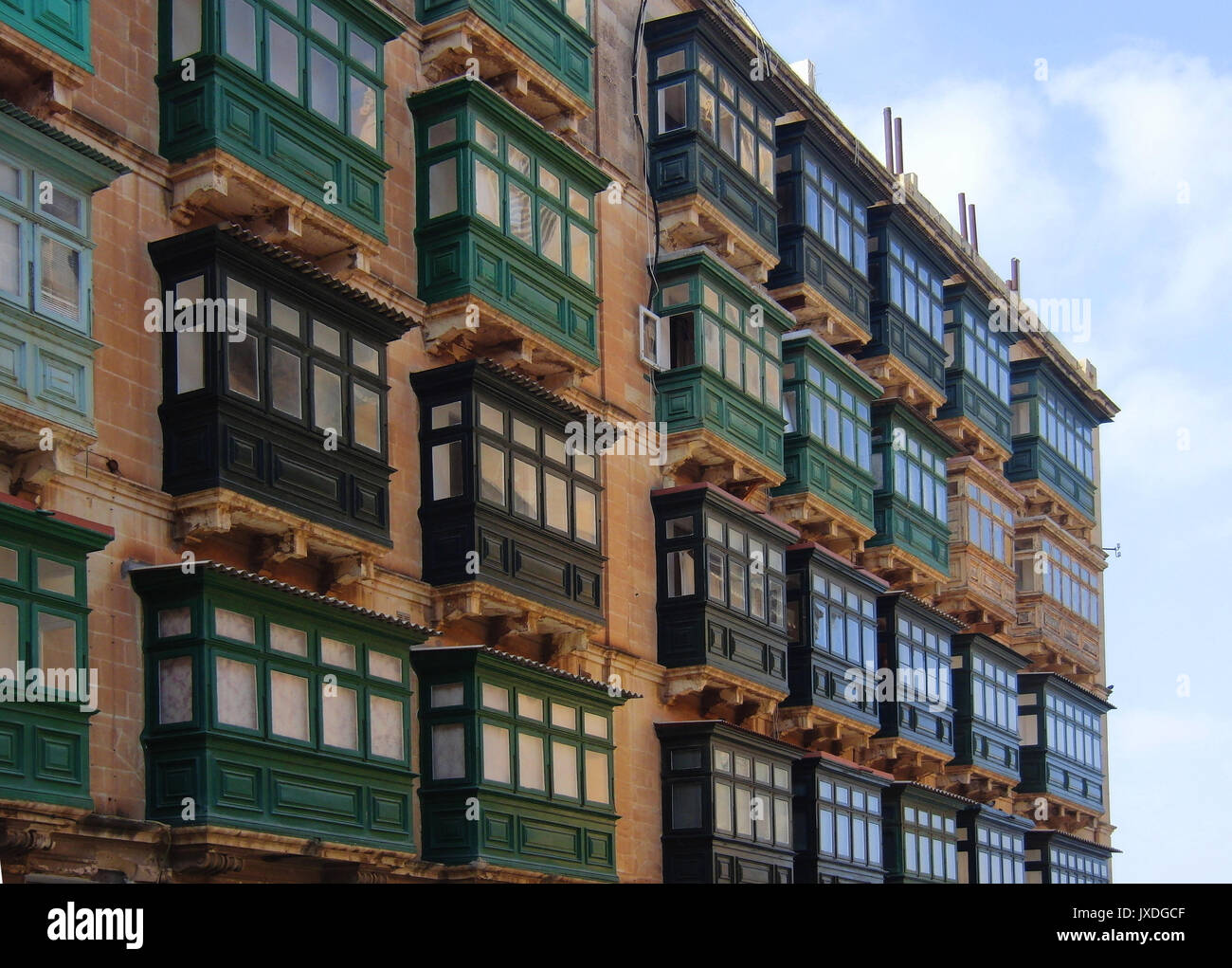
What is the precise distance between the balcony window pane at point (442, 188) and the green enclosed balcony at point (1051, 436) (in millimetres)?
29153

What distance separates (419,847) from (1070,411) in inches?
1457

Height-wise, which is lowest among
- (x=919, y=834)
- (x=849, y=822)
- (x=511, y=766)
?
(x=919, y=834)

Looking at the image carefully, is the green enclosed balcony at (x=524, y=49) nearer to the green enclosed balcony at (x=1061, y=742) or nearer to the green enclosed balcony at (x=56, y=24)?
the green enclosed balcony at (x=56, y=24)

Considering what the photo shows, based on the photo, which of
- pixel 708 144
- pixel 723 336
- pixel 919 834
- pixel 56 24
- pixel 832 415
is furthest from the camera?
pixel 919 834

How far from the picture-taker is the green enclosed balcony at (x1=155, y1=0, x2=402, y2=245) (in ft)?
89.0

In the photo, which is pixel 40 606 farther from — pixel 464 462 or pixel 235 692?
pixel 464 462

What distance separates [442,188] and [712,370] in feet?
26.5

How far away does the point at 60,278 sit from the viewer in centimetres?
2417

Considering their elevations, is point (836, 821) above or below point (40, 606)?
below

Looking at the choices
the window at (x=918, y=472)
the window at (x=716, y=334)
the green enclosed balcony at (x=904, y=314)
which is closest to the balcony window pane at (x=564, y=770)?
the window at (x=716, y=334)

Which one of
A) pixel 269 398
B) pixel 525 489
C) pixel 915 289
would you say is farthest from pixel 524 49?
pixel 915 289

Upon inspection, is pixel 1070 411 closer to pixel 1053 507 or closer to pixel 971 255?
pixel 1053 507

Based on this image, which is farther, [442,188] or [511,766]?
[442,188]

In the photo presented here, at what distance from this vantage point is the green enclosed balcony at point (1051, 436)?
57.8 m
